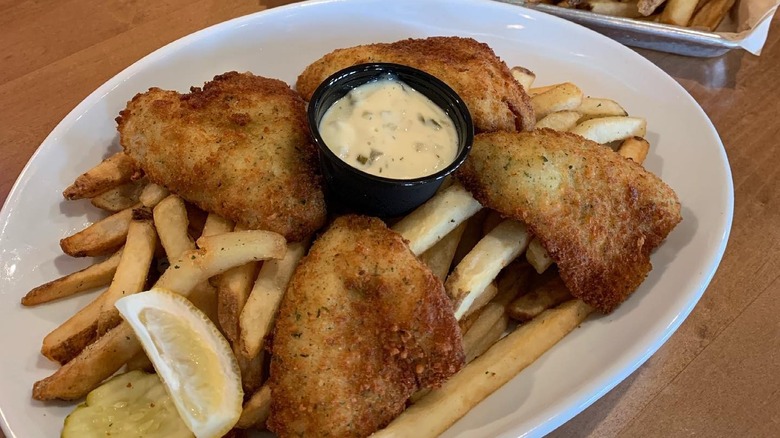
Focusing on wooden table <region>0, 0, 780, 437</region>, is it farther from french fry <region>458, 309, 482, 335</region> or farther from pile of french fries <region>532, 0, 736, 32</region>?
french fry <region>458, 309, 482, 335</region>

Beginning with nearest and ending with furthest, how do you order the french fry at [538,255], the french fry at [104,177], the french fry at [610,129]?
1. the french fry at [538,255]
2. the french fry at [104,177]
3. the french fry at [610,129]

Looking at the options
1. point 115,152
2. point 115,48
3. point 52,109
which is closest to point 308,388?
point 115,152

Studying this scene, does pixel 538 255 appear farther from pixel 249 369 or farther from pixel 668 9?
pixel 668 9

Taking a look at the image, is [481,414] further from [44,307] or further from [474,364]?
[44,307]

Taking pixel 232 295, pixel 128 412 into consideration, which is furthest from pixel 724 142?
pixel 128 412

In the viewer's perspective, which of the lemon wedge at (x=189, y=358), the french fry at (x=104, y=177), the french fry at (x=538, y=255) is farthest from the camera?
the french fry at (x=104, y=177)

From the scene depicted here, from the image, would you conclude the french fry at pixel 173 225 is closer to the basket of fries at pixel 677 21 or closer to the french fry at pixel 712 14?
the basket of fries at pixel 677 21

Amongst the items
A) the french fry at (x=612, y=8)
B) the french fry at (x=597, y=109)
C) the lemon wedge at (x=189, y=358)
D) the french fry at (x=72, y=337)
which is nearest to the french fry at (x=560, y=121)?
the french fry at (x=597, y=109)
